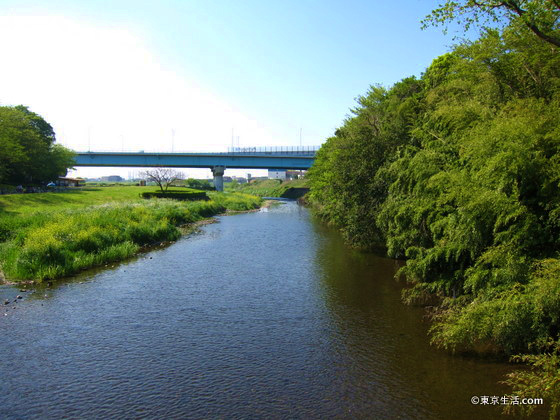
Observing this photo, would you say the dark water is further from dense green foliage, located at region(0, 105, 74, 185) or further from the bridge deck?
the bridge deck

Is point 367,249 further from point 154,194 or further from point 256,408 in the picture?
point 154,194

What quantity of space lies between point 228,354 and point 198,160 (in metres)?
87.0

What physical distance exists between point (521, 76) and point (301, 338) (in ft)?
48.4

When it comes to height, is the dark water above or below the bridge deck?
below

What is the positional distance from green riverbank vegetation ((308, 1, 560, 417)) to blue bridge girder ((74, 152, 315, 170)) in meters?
73.8

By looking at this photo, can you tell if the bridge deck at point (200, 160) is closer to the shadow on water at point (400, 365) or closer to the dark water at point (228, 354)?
the dark water at point (228, 354)

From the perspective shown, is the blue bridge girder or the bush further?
the blue bridge girder

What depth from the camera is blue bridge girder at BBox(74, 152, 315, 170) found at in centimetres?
9450

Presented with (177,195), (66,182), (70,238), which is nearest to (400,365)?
(70,238)

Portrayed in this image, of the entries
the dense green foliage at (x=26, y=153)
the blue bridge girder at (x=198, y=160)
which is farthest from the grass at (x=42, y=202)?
the blue bridge girder at (x=198, y=160)

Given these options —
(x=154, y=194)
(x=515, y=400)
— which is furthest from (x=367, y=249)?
(x=154, y=194)

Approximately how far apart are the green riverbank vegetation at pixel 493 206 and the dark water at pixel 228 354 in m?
1.61

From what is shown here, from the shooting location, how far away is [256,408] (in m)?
10.5

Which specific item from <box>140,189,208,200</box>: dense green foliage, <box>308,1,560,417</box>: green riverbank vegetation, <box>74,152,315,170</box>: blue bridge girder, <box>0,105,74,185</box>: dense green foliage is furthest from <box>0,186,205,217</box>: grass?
<box>74,152,315,170</box>: blue bridge girder
